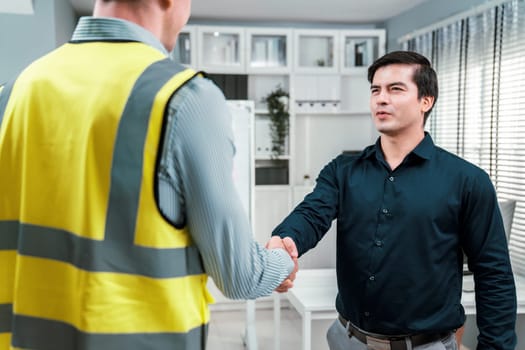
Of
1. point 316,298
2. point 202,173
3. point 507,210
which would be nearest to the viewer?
point 202,173

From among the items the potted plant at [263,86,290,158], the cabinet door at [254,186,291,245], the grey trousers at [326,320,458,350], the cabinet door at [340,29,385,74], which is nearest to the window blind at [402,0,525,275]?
the cabinet door at [340,29,385,74]

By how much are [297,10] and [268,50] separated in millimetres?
490

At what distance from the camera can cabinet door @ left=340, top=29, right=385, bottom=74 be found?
5508 mm

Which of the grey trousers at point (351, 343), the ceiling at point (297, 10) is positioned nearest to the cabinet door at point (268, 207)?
the ceiling at point (297, 10)

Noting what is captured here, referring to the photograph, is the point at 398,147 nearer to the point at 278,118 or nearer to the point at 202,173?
the point at 202,173

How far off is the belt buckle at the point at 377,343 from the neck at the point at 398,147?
53 cm

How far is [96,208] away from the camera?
770 mm

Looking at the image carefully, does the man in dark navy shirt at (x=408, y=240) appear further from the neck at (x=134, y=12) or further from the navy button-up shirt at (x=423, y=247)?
the neck at (x=134, y=12)

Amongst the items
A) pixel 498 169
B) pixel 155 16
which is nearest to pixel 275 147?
pixel 498 169

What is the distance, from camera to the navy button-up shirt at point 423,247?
1.52 meters

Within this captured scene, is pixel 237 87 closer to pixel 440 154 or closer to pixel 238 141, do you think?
pixel 238 141

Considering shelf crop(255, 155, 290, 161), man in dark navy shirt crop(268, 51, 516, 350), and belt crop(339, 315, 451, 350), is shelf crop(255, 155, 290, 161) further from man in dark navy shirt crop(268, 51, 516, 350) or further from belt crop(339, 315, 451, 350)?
belt crop(339, 315, 451, 350)

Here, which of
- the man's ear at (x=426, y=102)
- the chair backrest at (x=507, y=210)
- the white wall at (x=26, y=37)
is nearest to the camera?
the man's ear at (x=426, y=102)

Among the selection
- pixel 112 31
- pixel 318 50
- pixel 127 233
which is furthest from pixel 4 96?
pixel 318 50
